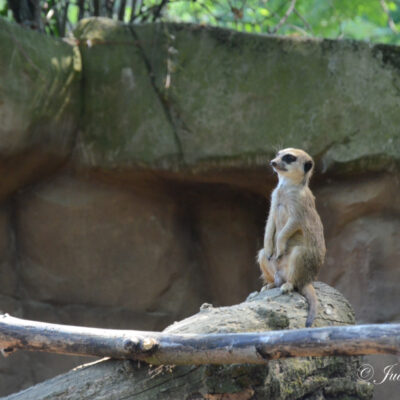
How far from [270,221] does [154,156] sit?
141 centimetres

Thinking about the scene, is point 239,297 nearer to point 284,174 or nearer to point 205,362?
point 284,174

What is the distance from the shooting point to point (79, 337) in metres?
2.78

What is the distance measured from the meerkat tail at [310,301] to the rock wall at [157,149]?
66.1 inches

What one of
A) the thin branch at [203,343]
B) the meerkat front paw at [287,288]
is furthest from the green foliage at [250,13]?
the thin branch at [203,343]

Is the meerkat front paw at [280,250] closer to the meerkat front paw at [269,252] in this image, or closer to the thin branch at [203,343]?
the meerkat front paw at [269,252]

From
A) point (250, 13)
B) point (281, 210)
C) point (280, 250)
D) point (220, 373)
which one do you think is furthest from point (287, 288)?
point (250, 13)

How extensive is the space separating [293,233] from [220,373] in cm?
158

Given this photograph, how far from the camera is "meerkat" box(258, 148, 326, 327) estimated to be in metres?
3.95

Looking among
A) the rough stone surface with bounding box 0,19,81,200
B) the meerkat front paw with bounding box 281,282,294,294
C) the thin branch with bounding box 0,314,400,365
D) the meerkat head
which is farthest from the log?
the rough stone surface with bounding box 0,19,81,200

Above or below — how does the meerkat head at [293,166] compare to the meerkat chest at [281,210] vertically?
above

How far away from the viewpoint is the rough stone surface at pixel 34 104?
503cm

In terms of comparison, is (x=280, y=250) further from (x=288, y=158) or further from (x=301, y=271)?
(x=288, y=158)

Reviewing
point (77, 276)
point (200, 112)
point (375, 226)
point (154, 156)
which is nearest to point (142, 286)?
point (77, 276)

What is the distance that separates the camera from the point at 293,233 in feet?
13.7
